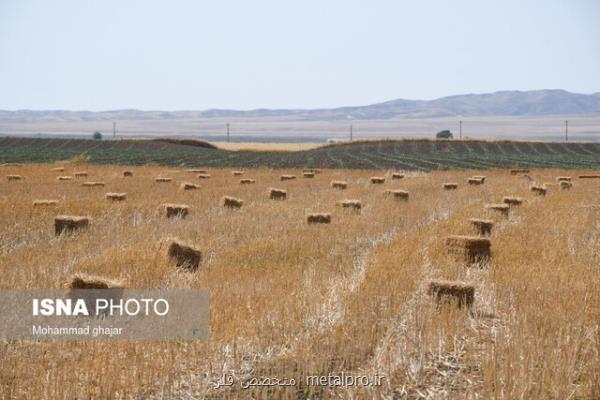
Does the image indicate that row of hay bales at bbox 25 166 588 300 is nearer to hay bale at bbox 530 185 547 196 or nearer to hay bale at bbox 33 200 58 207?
hay bale at bbox 33 200 58 207

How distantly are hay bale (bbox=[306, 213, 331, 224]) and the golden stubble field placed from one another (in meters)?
0.23

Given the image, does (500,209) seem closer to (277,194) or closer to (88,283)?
(277,194)

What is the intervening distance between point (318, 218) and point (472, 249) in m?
4.45

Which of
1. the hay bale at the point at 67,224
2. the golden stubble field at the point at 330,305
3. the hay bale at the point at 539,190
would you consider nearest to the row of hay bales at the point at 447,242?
the hay bale at the point at 67,224

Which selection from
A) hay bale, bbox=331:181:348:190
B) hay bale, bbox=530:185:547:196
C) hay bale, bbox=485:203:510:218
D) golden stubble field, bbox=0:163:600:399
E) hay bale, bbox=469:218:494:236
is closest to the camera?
golden stubble field, bbox=0:163:600:399

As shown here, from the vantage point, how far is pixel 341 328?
21.1 ft

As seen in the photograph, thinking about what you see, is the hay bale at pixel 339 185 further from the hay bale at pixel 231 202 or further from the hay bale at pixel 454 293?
the hay bale at pixel 454 293

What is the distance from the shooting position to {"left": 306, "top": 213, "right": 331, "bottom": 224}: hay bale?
14094mm

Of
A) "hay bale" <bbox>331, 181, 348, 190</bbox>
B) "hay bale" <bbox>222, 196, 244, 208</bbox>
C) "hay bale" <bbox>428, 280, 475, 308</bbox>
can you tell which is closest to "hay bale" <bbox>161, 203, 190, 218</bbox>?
"hay bale" <bbox>222, 196, 244, 208</bbox>

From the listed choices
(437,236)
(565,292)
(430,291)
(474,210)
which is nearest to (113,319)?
(430,291)

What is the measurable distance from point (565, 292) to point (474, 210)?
28.2 ft

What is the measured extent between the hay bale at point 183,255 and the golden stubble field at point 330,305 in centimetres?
20

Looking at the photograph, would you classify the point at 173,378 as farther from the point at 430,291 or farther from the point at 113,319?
the point at 430,291

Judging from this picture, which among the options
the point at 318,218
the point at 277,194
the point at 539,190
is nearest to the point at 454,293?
the point at 318,218
